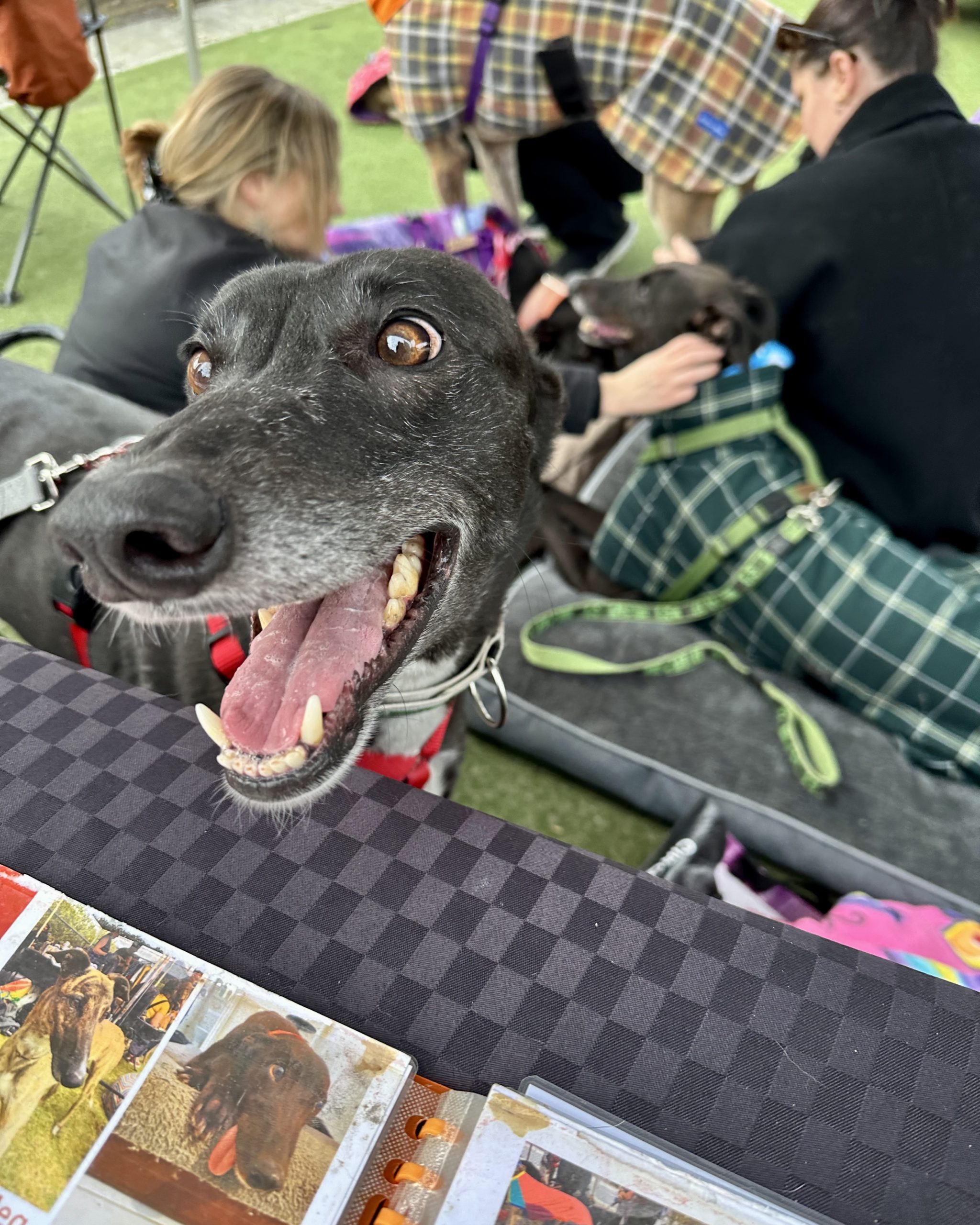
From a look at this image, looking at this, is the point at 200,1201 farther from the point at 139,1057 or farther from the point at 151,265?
the point at 151,265

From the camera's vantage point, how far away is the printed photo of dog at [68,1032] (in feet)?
2.57


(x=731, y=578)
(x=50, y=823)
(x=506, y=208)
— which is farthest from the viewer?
(x=506, y=208)

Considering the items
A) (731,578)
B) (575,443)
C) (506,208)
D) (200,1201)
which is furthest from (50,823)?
(506,208)

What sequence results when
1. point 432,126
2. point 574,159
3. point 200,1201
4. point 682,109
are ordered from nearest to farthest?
point 200,1201, point 682,109, point 432,126, point 574,159

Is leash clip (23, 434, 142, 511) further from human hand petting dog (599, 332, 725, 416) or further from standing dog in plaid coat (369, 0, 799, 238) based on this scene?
standing dog in plaid coat (369, 0, 799, 238)

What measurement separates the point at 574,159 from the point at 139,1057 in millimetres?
4850

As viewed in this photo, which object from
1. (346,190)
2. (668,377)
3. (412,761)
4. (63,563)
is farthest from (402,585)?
(346,190)

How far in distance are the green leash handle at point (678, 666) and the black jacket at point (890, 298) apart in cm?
64

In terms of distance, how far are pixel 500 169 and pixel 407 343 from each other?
337 centimetres

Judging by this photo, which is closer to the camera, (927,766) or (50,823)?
(50,823)

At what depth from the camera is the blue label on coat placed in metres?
3.34

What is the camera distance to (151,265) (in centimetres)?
224

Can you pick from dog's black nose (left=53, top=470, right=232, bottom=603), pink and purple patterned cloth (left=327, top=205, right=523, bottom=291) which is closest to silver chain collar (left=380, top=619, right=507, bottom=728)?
dog's black nose (left=53, top=470, right=232, bottom=603)

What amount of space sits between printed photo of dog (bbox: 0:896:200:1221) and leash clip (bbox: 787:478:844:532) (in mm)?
1779
